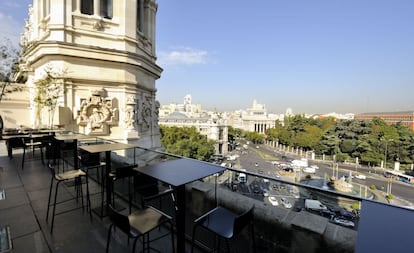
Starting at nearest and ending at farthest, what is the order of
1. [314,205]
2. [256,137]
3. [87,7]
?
1. [314,205]
2. [87,7]
3. [256,137]

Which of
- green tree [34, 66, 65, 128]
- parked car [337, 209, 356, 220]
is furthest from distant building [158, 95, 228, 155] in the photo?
parked car [337, 209, 356, 220]

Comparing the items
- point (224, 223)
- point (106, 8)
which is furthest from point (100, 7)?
point (224, 223)

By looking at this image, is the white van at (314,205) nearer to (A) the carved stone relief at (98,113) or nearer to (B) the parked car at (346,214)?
(B) the parked car at (346,214)

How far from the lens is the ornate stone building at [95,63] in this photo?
864cm

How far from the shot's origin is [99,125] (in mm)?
9289

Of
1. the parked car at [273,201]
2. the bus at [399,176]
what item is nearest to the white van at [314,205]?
the parked car at [273,201]

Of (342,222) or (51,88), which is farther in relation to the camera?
(51,88)

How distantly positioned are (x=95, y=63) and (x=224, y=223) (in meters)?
9.80

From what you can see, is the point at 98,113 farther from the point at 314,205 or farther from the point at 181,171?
the point at 314,205

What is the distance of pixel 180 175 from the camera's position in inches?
77.4

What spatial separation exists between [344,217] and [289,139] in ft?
205

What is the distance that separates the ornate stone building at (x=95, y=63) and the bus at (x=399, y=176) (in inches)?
1730

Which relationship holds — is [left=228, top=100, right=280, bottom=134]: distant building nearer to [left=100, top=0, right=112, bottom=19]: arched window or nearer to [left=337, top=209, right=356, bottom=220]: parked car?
[left=100, top=0, right=112, bottom=19]: arched window

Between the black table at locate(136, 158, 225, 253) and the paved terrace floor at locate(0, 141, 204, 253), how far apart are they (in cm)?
58
